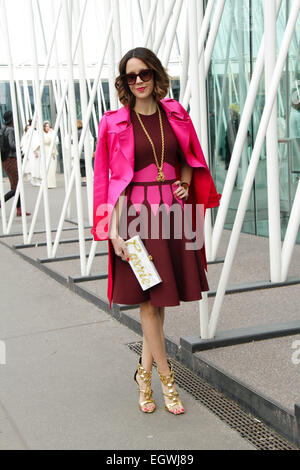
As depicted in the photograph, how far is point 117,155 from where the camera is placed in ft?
11.9

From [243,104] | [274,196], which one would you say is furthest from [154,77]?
[243,104]

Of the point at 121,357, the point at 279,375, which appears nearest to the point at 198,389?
the point at 279,375

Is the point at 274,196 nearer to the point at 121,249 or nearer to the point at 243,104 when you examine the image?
the point at 121,249

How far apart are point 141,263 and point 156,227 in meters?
0.21

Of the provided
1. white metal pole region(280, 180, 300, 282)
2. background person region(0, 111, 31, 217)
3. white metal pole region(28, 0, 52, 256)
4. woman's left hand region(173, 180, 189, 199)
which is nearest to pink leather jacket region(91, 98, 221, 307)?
woman's left hand region(173, 180, 189, 199)

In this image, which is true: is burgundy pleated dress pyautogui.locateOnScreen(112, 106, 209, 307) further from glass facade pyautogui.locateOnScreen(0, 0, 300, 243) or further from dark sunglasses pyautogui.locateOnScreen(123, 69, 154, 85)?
glass facade pyautogui.locateOnScreen(0, 0, 300, 243)

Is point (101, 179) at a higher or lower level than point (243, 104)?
higher

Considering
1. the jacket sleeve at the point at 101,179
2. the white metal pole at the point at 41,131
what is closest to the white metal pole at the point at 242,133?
the jacket sleeve at the point at 101,179

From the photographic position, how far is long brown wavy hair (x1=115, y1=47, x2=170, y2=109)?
364 centimetres

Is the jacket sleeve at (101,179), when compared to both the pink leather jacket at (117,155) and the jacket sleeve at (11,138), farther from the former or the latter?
the jacket sleeve at (11,138)

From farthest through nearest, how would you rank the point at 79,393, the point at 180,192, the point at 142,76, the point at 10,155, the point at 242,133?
the point at 10,155
the point at 242,133
the point at 79,393
the point at 180,192
the point at 142,76

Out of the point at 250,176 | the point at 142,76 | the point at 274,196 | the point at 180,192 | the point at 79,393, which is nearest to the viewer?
the point at 142,76

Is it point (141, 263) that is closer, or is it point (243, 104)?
point (141, 263)

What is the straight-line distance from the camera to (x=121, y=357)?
16.2ft
